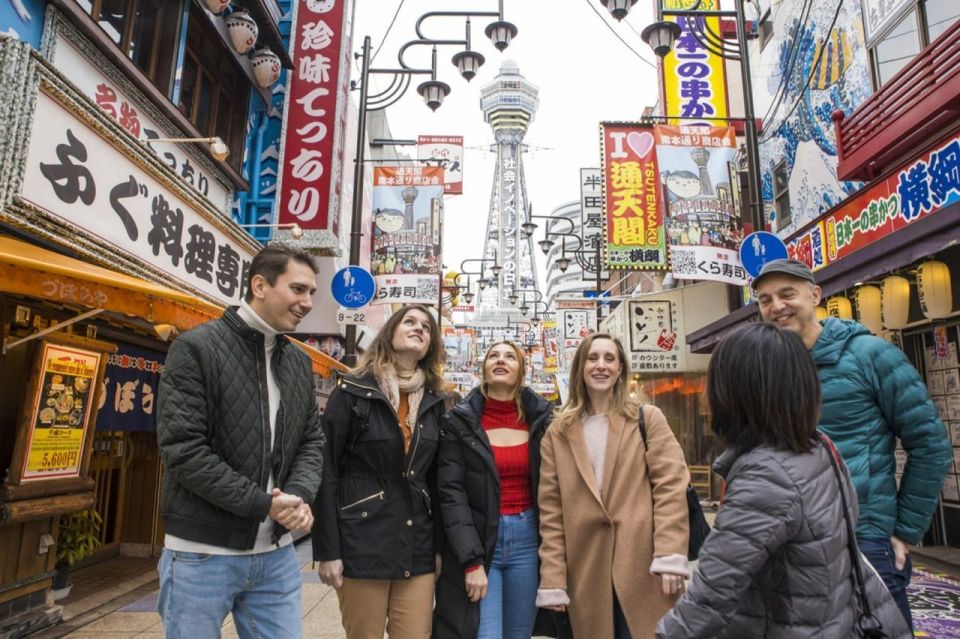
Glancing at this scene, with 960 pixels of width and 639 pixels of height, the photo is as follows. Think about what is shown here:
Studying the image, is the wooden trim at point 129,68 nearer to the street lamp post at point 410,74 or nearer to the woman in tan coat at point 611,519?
the street lamp post at point 410,74

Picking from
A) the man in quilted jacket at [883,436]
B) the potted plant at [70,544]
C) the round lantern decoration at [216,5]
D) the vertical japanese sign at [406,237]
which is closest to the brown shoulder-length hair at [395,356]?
the man in quilted jacket at [883,436]

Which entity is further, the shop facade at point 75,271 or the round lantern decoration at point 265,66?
the round lantern decoration at point 265,66

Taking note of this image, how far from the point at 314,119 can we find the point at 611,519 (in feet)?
28.5

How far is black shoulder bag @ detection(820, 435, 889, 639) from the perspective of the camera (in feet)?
5.76

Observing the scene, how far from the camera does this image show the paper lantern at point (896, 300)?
271 inches

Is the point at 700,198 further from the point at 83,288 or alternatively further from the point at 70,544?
the point at 70,544

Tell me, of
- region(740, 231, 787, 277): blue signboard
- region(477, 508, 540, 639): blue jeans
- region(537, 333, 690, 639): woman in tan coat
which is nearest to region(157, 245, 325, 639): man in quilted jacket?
region(477, 508, 540, 639): blue jeans

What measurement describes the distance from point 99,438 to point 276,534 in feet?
21.8

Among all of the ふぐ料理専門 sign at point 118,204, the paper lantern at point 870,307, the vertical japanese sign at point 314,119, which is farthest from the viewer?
the vertical japanese sign at point 314,119

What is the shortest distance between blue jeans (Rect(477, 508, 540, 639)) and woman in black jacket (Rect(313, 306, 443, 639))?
1.23ft

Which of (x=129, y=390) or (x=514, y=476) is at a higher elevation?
(x=129, y=390)

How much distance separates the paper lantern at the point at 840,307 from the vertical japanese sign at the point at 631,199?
3.77 meters

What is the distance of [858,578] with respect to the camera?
1.83m

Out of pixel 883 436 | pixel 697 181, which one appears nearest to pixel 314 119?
pixel 697 181
